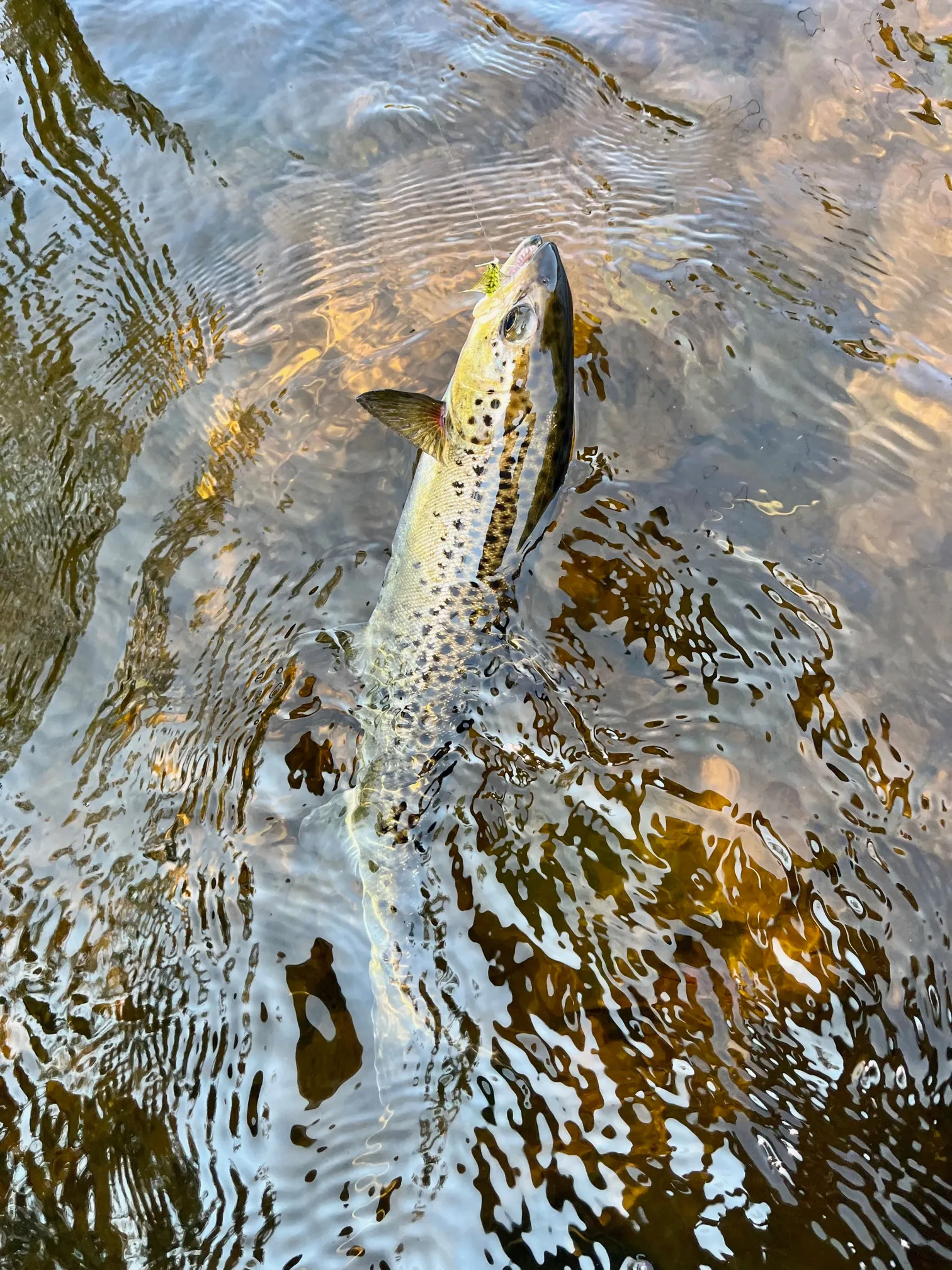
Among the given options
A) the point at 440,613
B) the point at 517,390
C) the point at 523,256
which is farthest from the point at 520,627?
the point at 523,256

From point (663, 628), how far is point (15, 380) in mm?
3153

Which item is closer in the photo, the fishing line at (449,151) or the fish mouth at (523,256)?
the fish mouth at (523,256)

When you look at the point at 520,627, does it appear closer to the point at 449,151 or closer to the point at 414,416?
the point at 414,416

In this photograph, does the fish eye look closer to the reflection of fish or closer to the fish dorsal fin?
the reflection of fish

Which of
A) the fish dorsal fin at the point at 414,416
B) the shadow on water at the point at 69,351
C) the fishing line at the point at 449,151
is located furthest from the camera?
the fishing line at the point at 449,151

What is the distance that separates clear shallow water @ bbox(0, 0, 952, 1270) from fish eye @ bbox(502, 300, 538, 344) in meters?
0.60

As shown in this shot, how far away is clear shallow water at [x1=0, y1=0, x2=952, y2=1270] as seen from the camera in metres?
2.88

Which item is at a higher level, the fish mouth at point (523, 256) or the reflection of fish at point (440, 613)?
the fish mouth at point (523, 256)

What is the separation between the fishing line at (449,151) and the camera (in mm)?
3826

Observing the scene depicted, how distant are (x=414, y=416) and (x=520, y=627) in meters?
0.94

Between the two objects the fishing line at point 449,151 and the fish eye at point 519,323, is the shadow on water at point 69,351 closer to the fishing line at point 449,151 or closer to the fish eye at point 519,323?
the fishing line at point 449,151

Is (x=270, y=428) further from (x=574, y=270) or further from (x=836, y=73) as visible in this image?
(x=836, y=73)

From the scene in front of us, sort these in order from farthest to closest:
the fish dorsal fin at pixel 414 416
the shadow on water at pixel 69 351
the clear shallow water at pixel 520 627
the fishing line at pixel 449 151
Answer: the fishing line at pixel 449 151 → the shadow on water at pixel 69 351 → the fish dorsal fin at pixel 414 416 → the clear shallow water at pixel 520 627

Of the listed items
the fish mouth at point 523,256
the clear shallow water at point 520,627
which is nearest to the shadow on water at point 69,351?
the clear shallow water at point 520,627
